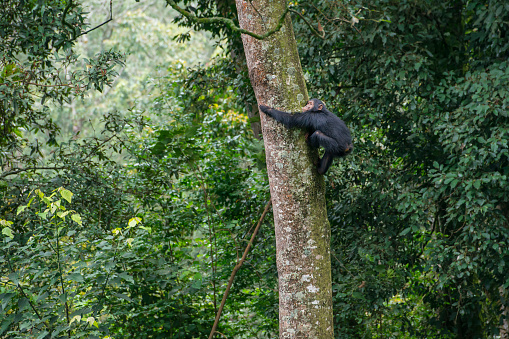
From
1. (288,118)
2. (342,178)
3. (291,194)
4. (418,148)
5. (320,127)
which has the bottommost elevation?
(291,194)

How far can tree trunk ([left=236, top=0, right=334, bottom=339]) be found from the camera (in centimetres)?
259

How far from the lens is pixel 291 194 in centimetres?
266

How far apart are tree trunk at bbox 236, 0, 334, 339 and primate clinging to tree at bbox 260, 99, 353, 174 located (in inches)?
2.0

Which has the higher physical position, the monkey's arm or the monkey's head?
the monkey's head

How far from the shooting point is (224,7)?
647cm

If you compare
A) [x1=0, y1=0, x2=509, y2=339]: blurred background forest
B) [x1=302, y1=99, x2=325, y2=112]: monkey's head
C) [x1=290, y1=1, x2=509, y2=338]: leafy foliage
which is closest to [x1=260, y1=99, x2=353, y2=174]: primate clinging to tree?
[x1=302, y1=99, x2=325, y2=112]: monkey's head

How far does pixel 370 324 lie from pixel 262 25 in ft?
13.0

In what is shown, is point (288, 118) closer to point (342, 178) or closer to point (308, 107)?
point (308, 107)

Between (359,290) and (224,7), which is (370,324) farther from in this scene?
(224,7)

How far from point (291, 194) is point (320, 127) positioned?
618mm

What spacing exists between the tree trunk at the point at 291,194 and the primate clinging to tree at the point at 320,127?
0.17 feet

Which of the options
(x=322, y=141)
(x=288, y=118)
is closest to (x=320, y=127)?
(x=322, y=141)

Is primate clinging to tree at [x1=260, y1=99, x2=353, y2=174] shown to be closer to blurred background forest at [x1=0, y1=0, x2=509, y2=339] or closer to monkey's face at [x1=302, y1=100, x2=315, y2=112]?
monkey's face at [x1=302, y1=100, x2=315, y2=112]

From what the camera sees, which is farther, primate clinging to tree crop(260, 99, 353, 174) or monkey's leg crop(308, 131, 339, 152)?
monkey's leg crop(308, 131, 339, 152)
